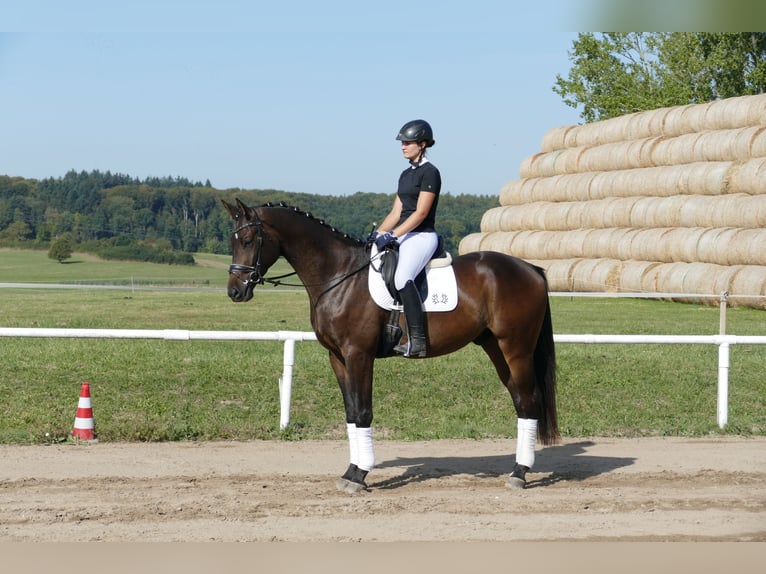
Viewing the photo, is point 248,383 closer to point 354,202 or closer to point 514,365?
point 514,365

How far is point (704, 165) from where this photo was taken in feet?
90.3

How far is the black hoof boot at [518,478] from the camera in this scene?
7090 mm

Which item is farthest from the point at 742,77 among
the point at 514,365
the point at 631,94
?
the point at 514,365

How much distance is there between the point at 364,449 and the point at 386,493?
0.34 m

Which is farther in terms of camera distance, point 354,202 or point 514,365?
point 354,202

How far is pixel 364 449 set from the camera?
6.96 m

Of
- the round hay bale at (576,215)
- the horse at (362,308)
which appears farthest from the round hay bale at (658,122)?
the horse at (362,308)

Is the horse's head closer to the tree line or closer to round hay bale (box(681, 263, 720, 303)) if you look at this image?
round hay bale (box(681, 263, 720, 303))

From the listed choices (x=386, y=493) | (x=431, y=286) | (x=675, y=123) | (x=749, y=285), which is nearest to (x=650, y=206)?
(x=675, y=123)

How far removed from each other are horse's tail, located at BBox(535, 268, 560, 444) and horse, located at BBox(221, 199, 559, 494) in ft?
0.04

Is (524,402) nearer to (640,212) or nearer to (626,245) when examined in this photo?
(626,245)

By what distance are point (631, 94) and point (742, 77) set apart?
18.3 feet

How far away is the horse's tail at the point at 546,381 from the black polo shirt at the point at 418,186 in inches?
45.5

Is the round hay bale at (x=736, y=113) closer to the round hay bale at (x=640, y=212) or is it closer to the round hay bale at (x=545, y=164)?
the round hay bale at (x=640, y=212)
